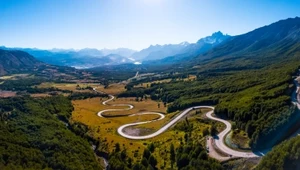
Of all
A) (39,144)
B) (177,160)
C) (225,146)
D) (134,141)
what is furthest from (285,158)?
(39,144)


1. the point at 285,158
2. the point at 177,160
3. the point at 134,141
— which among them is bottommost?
the point at 134,141

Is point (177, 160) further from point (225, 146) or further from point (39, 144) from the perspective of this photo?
point (39, 144)

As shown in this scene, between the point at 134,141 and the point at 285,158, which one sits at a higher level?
the point at 285,158

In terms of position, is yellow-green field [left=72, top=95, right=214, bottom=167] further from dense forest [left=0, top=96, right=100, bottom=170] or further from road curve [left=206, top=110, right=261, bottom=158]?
dense forest [left=0, top=96, right=100, bottom=170]

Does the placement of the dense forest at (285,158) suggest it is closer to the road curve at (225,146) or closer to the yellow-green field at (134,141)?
the road curve at (225,146)

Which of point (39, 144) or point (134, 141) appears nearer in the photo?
point (39, 144)

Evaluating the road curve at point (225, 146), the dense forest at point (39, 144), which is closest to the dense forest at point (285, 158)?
the road curve at point (225, 146)
